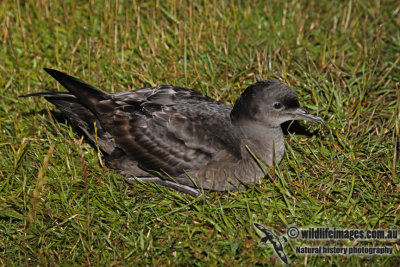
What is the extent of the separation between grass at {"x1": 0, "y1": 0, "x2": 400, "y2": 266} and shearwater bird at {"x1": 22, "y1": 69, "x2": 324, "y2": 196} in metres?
0.18

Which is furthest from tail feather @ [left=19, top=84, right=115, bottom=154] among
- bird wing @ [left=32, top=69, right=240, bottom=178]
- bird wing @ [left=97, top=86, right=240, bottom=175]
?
bird wing @ [left=97, top=86, right=240, bottom=175]

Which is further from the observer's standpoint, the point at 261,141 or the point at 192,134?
the point at 261,141

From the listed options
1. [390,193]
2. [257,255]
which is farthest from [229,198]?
[390,193]

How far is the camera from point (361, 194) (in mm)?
4230

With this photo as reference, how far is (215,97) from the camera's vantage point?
5.50m

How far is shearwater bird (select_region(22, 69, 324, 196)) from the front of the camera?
4422 millimetres

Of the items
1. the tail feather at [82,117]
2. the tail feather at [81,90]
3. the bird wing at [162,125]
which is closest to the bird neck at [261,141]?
the bird wing at [162,125]

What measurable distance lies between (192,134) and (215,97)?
3.91 feet

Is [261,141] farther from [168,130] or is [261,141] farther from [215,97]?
[215,97]

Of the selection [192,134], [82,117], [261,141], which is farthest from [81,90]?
[261,141]

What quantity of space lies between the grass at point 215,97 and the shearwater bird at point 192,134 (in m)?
0.18

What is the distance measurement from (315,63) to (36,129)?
138 inches

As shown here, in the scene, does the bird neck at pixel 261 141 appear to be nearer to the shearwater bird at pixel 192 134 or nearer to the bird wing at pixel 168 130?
the shearwater bird at pixel 192 134

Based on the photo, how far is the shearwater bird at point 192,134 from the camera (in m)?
4.42
